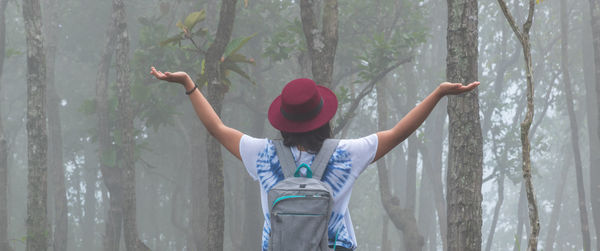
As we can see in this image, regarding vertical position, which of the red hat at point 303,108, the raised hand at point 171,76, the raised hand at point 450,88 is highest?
the raised hand at point 171,76

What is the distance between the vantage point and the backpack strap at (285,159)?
113 inches

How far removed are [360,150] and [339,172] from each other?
131mm

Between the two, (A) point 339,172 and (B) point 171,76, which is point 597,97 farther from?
Result: (B) point 171,76

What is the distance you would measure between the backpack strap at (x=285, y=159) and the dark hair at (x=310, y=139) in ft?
0.09

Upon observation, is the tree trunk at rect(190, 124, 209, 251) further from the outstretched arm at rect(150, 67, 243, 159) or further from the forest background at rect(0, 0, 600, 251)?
the outstretched arm at rect(150, 67, 243, 159)

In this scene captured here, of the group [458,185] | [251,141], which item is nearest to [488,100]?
[458,185]

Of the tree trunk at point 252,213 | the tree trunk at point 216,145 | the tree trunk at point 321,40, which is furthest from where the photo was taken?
the tree trunk at point 252,213

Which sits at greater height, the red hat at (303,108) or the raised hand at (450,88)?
the raised hand at (450,88)

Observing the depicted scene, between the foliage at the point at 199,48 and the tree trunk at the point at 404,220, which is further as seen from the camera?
the tree trunk at the point at 404,220

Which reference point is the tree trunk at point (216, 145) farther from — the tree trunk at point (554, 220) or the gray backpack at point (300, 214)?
the tree trunk at point (554, 220)

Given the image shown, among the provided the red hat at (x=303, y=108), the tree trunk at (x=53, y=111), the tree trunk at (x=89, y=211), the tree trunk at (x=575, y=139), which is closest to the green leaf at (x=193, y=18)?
the red hat at (x=303, y=108)

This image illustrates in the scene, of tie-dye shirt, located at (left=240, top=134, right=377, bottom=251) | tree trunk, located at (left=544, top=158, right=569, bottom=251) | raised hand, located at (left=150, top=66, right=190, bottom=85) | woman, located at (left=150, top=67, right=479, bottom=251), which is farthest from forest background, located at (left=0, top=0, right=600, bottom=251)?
raised hand, located at (left=150, top=66, right=190, bottom=85)

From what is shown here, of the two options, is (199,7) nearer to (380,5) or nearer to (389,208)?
(380,5)

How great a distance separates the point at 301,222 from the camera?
2734 mm
